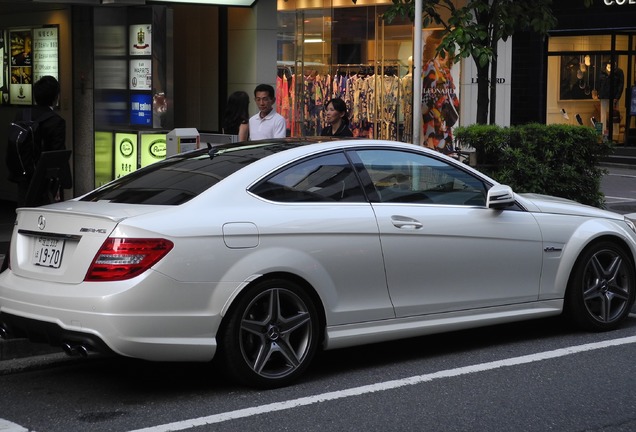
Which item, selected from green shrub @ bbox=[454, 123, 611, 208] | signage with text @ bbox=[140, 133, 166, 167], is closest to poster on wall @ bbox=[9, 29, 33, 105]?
signage with text @ bbox=[140, 133, 166, 167]

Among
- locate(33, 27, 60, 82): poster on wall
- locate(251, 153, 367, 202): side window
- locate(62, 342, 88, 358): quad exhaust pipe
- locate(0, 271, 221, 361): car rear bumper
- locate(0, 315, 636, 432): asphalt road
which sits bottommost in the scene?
locate(0, 315, 636, 432): asphalt road

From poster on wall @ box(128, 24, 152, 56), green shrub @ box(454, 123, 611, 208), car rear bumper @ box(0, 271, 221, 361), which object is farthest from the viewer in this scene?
poster on wall @ box(128, 24, 152, 56)

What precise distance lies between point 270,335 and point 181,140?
4901mm

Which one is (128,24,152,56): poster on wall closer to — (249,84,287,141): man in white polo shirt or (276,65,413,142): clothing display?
(249,84,287,141): man in white polo shirt

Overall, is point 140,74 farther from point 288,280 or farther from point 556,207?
point 288,280

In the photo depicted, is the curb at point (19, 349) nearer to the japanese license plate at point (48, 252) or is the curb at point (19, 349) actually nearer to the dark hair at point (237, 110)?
the japanese license plate at point (48, 252)

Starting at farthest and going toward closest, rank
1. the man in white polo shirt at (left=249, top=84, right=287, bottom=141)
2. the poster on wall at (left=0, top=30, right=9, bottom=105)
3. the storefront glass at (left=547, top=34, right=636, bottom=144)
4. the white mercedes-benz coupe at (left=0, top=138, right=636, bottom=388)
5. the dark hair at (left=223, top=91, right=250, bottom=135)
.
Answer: the storefront glass at (left=547, top=34, right=636, bottom=144)
the poster on wall at (left=0, top=30, right=9, bottom=105)
the dark hair at (left=223, top=91, right=250, bottom=135)
the man in white polo shirt at (left=249, top=84, right=287, bottom=141)
the white mercedes-benz coupe at (left=0, top=138, right=636, bottom=388)

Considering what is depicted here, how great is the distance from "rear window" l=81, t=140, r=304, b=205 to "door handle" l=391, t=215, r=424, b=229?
0.84 meters

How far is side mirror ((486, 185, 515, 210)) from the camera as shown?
7.14 metres

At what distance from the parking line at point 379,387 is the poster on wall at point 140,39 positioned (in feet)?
25.2

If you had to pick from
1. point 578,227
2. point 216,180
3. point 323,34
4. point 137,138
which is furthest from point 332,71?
point 216,180

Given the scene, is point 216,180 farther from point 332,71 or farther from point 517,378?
point 332,71

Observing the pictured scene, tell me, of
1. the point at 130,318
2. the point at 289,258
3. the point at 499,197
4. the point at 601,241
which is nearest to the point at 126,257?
the point at 130,318

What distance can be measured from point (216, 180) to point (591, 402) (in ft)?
8.53
